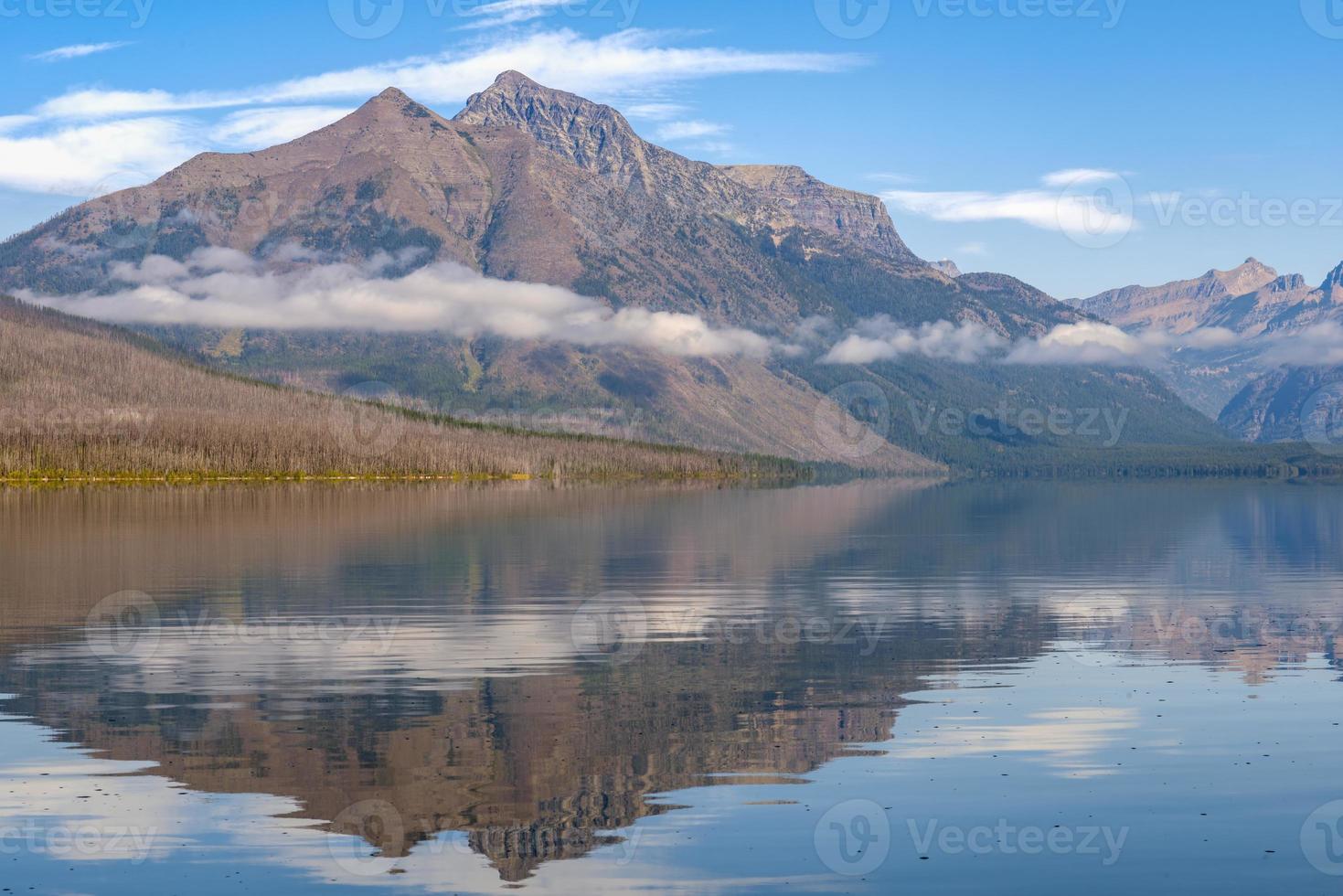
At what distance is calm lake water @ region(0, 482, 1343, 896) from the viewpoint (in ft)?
89.9

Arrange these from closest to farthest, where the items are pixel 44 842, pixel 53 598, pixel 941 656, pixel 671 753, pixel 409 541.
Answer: pixel 44 842 < pixel 671 753 < pixel 941 656 < pixel 53 598 < pixel 409 541

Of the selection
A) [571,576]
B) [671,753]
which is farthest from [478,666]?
[571,576]

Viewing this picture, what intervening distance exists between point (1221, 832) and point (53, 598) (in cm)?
5598

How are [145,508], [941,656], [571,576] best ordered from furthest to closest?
[145,508], [571,576], [941,656]

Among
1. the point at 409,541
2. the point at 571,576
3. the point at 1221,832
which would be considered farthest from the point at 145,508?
the point at 1221,832

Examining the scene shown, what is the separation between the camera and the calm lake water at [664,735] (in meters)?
27.4

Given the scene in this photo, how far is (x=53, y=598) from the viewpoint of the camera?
6894cm

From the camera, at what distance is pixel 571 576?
85688mm

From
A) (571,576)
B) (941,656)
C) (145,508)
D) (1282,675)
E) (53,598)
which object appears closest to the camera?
(1282,675)

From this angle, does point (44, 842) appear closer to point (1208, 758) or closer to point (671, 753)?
point (671, 753)

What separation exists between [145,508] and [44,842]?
155 metres

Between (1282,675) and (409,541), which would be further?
(409,541)

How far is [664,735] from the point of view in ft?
124

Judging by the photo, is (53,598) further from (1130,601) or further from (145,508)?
(145,508)
